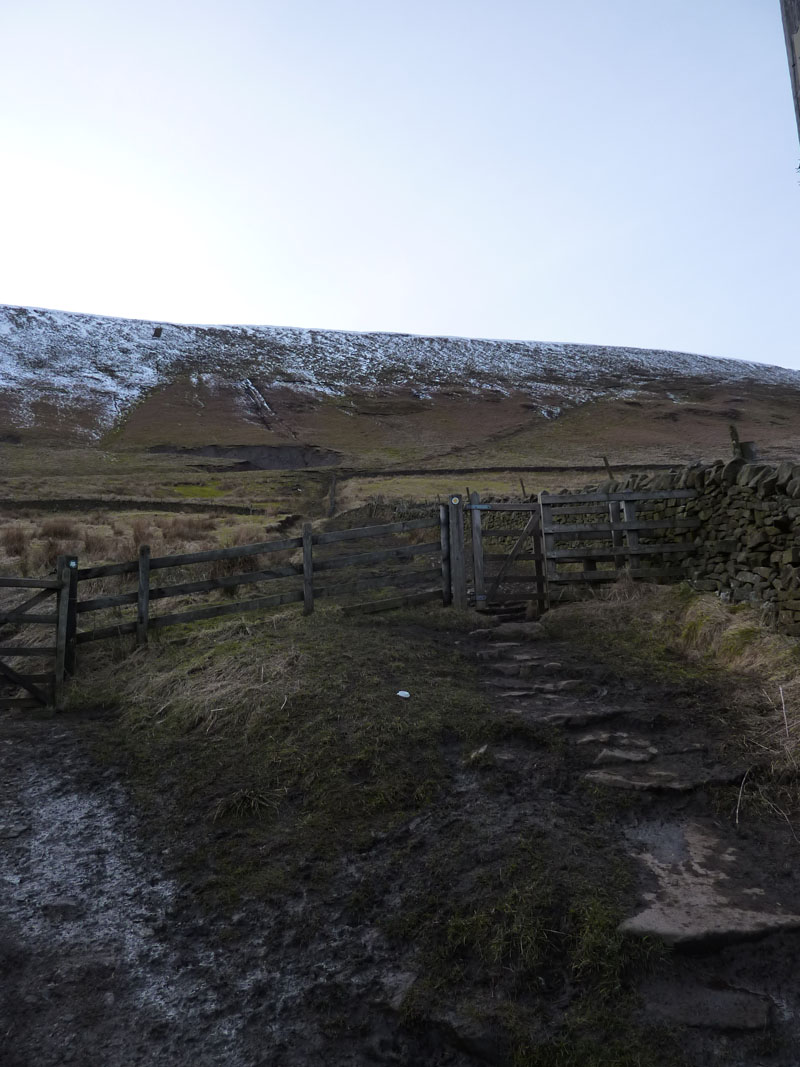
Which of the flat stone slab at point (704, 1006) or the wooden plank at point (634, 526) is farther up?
the wooden plank at point (634, 526)

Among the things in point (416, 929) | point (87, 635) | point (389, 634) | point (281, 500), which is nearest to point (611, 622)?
point (389, 634)

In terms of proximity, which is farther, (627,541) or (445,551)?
(627,541)

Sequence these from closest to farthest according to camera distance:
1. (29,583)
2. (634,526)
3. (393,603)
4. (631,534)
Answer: (29,583)
(393,603)
(634,526)
(631,534)

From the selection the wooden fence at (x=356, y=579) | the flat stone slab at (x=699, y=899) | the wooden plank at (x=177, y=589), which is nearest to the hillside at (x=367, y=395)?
the wooden fence at (x=356, y=579)

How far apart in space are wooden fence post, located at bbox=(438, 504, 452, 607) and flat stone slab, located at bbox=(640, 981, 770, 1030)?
275 inches

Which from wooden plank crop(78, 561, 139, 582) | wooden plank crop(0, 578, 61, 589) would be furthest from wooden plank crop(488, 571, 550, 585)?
wooden plank crop(0, 578, 61, 589)

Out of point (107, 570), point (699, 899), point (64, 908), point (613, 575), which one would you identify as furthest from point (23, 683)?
point (613, 575)

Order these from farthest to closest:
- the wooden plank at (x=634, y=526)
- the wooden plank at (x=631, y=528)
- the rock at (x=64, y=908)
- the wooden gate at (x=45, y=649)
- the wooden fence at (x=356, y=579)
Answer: the wooden plank at (x=631, y=528)
the wooden plank at (x=634, y=526)
the wooden fence at (x=356, y=579)
the wooden gate at (x=45, y=649)
the rock at (x=64, y=908)

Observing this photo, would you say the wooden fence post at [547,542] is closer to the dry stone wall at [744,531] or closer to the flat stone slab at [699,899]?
the dry stone wall at [744,531]

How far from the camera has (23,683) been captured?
22.7 ft

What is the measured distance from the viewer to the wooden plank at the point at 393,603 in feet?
29.9

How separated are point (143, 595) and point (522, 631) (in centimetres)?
464

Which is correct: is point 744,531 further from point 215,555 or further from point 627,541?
point 215,555

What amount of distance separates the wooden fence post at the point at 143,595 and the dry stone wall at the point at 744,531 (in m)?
7.03
